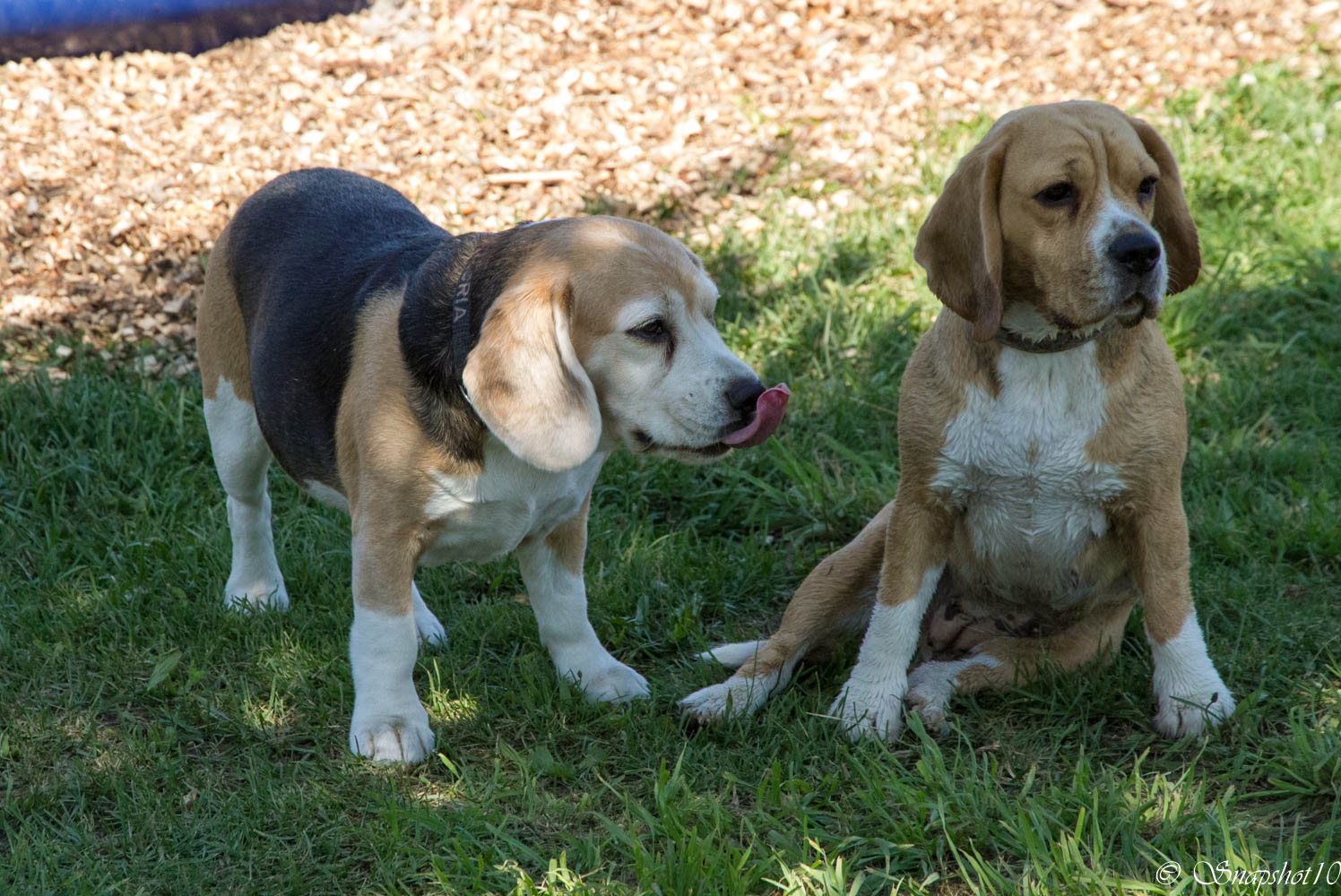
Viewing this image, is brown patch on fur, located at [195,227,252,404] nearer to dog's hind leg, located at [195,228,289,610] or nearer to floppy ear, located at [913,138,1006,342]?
dog's hind leg, located at [195,228,289,610]

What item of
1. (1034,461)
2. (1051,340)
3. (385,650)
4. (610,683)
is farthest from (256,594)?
(1051,340)

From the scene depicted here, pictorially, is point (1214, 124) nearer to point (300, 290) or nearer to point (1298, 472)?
point (1298, 472)

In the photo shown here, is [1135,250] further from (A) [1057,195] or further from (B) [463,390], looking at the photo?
(B) [463,390]

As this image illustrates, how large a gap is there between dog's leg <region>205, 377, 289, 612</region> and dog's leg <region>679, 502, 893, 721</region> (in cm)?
156

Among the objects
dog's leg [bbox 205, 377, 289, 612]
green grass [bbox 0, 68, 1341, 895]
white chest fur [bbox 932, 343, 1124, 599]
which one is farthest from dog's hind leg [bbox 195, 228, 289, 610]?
white chest fur [bbox 932, 343, 1124, 599]

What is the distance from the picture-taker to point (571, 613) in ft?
12.6

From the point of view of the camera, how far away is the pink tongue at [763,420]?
3.13 m

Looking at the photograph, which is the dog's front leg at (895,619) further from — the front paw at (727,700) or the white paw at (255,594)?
the white paw at (255,594)

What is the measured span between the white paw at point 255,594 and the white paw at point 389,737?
3.10 feet

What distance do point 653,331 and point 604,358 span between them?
14 centimetres

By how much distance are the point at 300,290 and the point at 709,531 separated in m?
1.86

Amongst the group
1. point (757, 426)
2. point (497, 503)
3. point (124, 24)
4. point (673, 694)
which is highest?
point (757, 426)

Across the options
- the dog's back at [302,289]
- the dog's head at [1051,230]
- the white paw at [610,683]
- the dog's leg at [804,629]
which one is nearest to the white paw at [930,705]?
the dog's leg at [804,629]

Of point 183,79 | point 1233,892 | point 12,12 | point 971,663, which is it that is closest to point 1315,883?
point 1233,892
